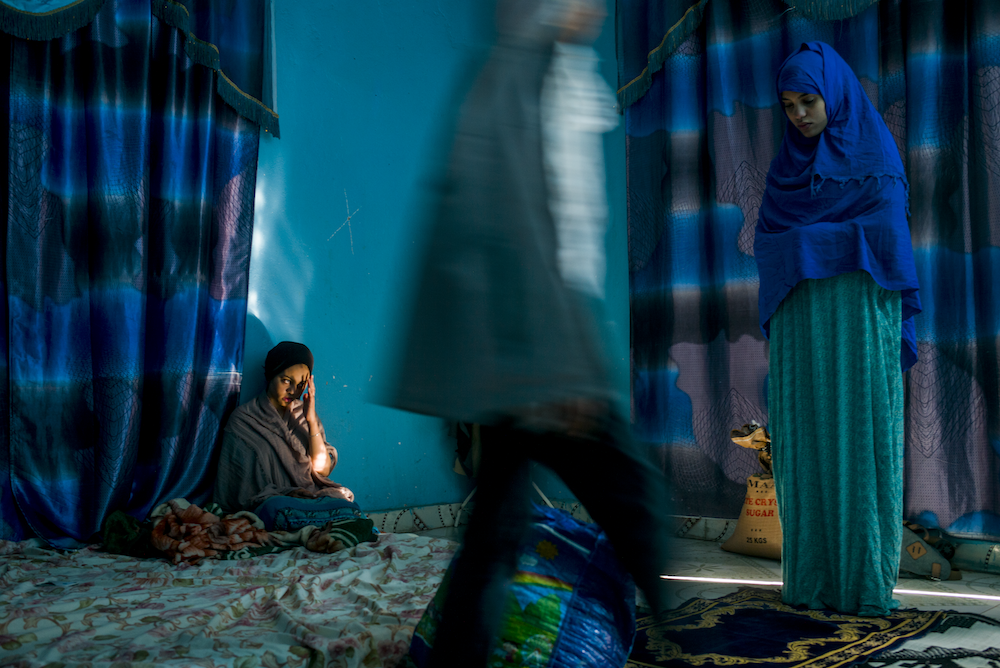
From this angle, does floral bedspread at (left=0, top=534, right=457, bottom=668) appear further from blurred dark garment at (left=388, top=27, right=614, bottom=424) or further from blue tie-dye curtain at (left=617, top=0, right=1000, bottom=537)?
blue tie-dye curtain at (left=617, top=0, right=1000, bottom=537)

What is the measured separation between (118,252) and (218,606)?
1.87m

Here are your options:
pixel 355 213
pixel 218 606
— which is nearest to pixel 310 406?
pixel 355 213

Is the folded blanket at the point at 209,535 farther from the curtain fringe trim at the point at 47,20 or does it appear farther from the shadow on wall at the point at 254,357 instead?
the curtain fringe trim at the point at 47,20

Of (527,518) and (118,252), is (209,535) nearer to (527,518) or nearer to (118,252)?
(118,252)

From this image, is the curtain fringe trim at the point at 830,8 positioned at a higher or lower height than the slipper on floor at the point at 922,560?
higher

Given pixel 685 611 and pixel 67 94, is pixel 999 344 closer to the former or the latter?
pixel 685 611

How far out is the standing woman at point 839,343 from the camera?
227cm

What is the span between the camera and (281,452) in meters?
3.30

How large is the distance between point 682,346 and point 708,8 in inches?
69.8

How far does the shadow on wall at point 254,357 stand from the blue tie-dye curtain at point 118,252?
105mm

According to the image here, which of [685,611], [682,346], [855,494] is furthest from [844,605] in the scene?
[682,346]

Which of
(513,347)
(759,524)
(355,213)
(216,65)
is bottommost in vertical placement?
(759,524)

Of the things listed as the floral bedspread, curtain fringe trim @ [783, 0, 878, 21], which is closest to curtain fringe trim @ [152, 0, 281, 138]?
the floral bedspread

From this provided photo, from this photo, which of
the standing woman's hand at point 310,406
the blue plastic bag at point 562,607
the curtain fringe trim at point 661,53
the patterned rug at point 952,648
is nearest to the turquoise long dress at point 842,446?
the patterned rug at point 952,648
